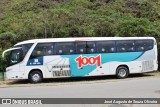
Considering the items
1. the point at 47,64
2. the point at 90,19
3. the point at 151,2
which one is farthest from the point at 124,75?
the point at 151,2

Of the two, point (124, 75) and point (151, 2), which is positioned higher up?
point (151, 2)

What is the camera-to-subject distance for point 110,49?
23000 mm

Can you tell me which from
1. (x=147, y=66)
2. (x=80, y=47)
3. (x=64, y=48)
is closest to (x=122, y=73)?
(x=147, y=66)

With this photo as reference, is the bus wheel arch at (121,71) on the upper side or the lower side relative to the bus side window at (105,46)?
lower

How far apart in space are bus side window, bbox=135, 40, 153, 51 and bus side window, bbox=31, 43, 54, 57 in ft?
18.6

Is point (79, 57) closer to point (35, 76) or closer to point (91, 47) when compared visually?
point (91, 47)

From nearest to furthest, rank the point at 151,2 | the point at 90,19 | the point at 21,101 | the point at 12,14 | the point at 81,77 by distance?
the point at 21,101, the point at 81,77, the point at 90,19, the point at 12,14, the point at 151,2

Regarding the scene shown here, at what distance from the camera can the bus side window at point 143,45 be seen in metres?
23.6

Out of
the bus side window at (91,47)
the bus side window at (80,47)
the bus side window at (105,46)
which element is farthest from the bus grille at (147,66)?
the bus side window at (80,47)

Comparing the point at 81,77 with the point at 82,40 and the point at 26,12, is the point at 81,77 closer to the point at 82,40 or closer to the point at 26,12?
the point at 82,40

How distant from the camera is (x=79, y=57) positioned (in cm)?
2256

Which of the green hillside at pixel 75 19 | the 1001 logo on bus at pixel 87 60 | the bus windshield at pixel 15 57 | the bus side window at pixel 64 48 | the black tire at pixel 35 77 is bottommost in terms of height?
the black tire at pixel 35 77

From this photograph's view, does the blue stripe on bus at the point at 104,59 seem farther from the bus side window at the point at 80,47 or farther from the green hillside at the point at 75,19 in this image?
the green hillside at the point at 75,19

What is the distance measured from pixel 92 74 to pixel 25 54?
14.4 ft
